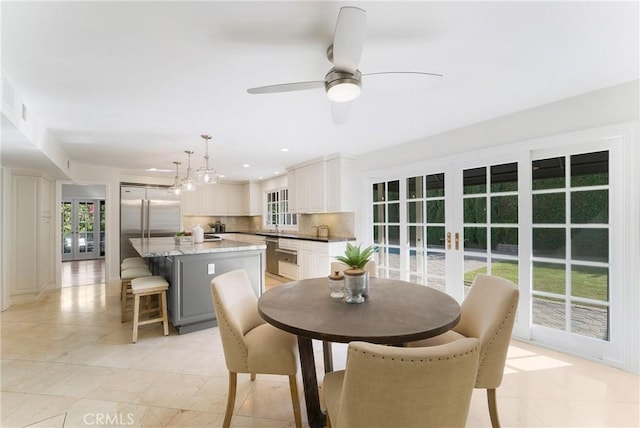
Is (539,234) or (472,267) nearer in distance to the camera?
(539,234)

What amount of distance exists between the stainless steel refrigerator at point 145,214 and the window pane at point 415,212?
525 centimetres

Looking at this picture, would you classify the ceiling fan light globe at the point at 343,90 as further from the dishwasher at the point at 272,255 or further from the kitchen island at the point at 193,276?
the dishwasher at the point at 272,255

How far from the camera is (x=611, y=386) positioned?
2.08m

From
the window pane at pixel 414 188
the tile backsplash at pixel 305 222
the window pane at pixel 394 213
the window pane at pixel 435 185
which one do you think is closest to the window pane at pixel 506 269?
the window pane at pixel 435 185

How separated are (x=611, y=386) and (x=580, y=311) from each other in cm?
64

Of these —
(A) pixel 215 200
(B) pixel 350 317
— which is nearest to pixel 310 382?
(B) pixel 350 317

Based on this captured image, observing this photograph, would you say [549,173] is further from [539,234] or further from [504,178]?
[539,234]

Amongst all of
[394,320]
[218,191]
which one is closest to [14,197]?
[218,191]

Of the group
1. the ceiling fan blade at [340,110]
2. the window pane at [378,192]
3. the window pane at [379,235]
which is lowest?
the window pane at [379,235]

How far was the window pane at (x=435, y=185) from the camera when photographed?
3566 millimetres

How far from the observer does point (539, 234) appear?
2.77 metres

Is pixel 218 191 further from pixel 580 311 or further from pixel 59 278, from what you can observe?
pixel 580 311

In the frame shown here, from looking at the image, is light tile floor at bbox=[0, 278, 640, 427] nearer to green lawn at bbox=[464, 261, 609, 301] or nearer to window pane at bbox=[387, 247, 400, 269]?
green lawn at bbox=[464, 261, 609, 301]

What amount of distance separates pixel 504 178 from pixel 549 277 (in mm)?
1053
